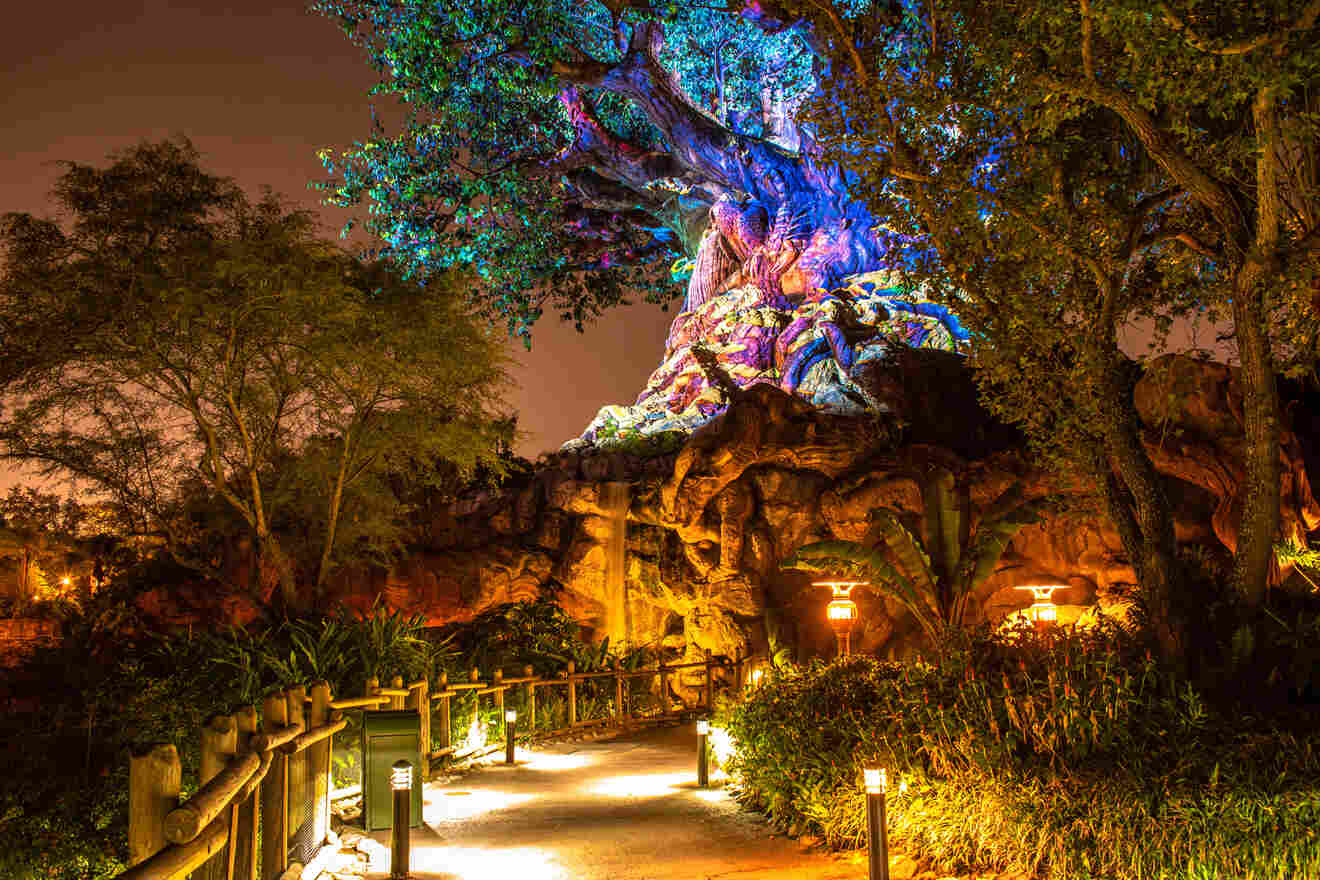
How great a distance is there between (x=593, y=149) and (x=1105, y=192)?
951 inches

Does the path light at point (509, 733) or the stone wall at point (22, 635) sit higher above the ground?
→ the stone wall at point (22, 635)

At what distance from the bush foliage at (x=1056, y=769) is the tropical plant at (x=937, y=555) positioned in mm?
2911

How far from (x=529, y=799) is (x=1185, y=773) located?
6.57m

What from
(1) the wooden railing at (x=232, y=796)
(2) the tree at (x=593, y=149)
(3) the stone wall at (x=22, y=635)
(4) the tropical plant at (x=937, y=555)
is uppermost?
(2) the tree at (x=593, y=149)

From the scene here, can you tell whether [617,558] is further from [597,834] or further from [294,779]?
[294,779]

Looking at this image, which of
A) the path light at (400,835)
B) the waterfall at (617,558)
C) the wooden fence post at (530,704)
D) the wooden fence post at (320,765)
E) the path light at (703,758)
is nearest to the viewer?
the path light at (400,835)

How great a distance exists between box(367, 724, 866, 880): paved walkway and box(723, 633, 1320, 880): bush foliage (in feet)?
2.00

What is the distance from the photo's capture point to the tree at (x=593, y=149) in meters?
28.9

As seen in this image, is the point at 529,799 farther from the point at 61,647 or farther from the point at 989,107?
the point at 61,647

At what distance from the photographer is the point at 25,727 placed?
11.9 metres

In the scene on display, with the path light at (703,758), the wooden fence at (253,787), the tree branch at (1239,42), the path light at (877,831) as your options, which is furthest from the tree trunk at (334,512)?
the tree branch at (1239,42)

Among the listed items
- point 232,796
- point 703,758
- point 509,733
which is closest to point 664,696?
point 509,733

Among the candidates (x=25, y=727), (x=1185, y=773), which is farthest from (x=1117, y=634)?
(x=25, y=727)

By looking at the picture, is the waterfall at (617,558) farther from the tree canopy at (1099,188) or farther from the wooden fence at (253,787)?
the tree canopy at (1099,188)
